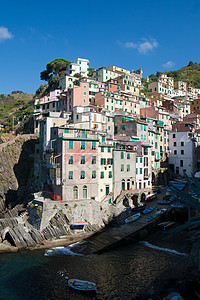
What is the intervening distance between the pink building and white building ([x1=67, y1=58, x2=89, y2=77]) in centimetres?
6047

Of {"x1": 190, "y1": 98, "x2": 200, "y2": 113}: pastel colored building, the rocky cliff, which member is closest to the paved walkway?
the rocky cliff

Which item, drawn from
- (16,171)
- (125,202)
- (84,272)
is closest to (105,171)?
(125,202)

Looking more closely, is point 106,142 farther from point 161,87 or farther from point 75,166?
point 161,87

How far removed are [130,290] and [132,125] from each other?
1645 inches

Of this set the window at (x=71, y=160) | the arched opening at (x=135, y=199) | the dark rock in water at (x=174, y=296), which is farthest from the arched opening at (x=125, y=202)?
the dark rock in water at (x=174, y=296)

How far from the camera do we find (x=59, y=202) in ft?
135

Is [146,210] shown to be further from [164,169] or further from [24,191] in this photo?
[24,191]

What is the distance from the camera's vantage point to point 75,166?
4350 cm

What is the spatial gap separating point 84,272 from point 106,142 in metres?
25.9

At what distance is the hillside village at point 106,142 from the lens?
43.9 m

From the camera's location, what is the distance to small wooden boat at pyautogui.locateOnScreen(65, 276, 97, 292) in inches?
992

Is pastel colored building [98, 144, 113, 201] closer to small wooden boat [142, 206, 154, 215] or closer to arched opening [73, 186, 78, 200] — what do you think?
arched opening [73, 186, 78, 200]

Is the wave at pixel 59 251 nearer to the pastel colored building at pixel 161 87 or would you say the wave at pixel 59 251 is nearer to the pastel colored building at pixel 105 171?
the pastel colored building at pixel 105 171

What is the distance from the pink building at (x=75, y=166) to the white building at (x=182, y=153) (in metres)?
32.6
